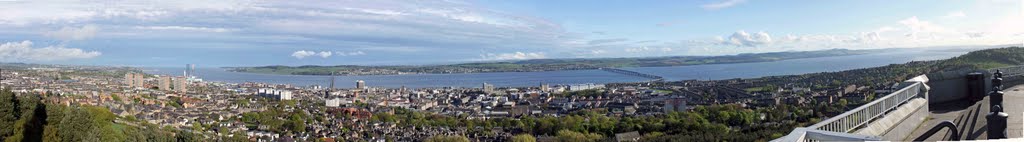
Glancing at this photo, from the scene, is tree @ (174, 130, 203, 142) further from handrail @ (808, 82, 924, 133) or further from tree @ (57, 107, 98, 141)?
handrail @ (808, 82, 924, 133)

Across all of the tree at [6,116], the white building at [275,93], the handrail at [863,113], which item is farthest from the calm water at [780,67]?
the tree at [6,116]

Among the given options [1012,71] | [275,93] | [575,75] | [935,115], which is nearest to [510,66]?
[575,75]

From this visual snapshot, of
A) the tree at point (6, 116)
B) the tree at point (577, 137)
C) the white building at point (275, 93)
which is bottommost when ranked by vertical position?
the tree at point (577, 137)

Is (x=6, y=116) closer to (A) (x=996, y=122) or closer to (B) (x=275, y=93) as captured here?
(B) (x=275, y=93)

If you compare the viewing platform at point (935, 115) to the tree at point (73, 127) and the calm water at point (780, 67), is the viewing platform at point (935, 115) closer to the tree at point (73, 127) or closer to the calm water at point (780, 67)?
the tree at point (73, 127)

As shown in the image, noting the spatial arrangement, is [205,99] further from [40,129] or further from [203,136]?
[40,129]

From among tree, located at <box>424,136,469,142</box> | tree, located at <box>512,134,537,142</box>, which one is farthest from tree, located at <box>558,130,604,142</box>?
tree, located at <box>424,136,469,142</box>

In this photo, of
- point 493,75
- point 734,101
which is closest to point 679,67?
point 493,75
